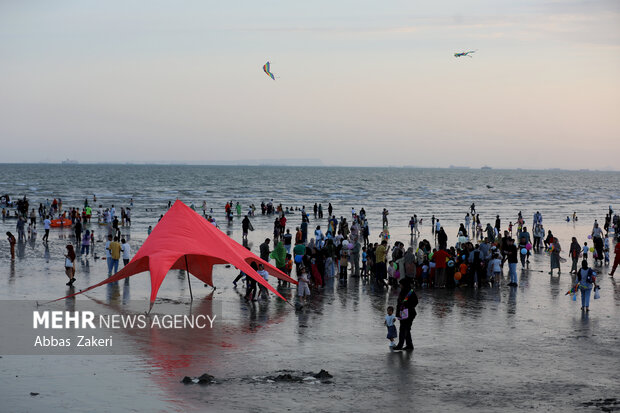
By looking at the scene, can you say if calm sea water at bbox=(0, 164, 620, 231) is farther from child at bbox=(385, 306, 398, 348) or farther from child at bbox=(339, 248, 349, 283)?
child at bbox=(385, 306, 398, 348)

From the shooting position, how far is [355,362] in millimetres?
11016

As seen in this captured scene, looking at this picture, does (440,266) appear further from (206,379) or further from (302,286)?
(206,379)

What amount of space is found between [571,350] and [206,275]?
9.62 m

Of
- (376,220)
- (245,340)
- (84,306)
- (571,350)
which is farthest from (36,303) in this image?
(376,220)

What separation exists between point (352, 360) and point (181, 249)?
5.92m

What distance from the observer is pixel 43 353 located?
439 inches

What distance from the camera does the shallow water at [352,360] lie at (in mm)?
9047

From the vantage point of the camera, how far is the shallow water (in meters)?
9.05

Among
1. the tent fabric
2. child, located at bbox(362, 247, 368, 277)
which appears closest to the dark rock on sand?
the tent fabric

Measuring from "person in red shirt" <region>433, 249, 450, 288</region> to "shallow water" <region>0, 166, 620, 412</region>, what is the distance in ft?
1.89

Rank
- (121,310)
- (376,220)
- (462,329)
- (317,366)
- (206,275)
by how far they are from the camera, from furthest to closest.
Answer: (376,220)
(206,275)
(121,310)
(462,329)
(317,366)

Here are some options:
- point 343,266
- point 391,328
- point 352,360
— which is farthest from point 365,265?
point 352,360

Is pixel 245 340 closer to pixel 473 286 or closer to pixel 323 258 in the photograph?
pixel 323 258

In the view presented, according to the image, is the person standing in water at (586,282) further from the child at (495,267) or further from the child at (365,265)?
the child at (365,265)
